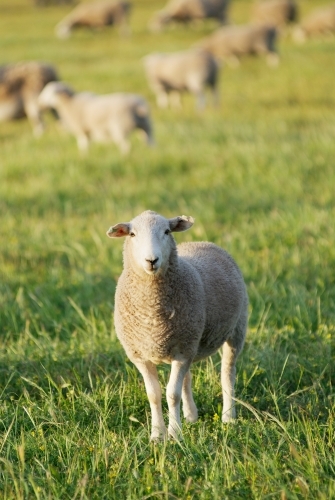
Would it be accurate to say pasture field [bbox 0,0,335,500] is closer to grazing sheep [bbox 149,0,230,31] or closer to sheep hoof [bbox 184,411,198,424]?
sheep hoof [bbox 184,411,198,424]

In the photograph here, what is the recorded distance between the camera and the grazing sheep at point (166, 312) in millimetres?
2994

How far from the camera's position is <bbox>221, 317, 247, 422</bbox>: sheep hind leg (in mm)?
3248

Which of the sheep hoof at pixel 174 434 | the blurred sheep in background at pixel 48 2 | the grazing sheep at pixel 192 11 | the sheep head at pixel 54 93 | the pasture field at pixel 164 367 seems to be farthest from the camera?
the blurred sheep in background at pixel 48 2

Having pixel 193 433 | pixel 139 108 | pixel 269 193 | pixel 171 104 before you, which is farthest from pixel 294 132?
pixel 193 433

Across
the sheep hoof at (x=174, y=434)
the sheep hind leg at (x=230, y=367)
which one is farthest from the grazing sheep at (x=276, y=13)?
the sheep hoof at (x=174, y=434)

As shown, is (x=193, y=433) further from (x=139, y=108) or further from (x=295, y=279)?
(x=139, y=108)

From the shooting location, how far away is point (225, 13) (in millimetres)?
27031

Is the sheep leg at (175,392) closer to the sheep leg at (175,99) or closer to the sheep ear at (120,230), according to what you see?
the sheep ear at (120,230)

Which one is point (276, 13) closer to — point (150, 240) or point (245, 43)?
point (245, 43)

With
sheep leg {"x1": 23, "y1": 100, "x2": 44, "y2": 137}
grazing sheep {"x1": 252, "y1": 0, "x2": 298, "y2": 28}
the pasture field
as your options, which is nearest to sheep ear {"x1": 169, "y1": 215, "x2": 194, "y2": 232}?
the pasture field

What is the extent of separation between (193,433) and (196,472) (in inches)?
11.9

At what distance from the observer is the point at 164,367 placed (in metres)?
3.79

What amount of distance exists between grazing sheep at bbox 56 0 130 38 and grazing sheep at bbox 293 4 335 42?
19.7 feet

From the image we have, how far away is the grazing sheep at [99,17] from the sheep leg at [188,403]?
24.6 m
